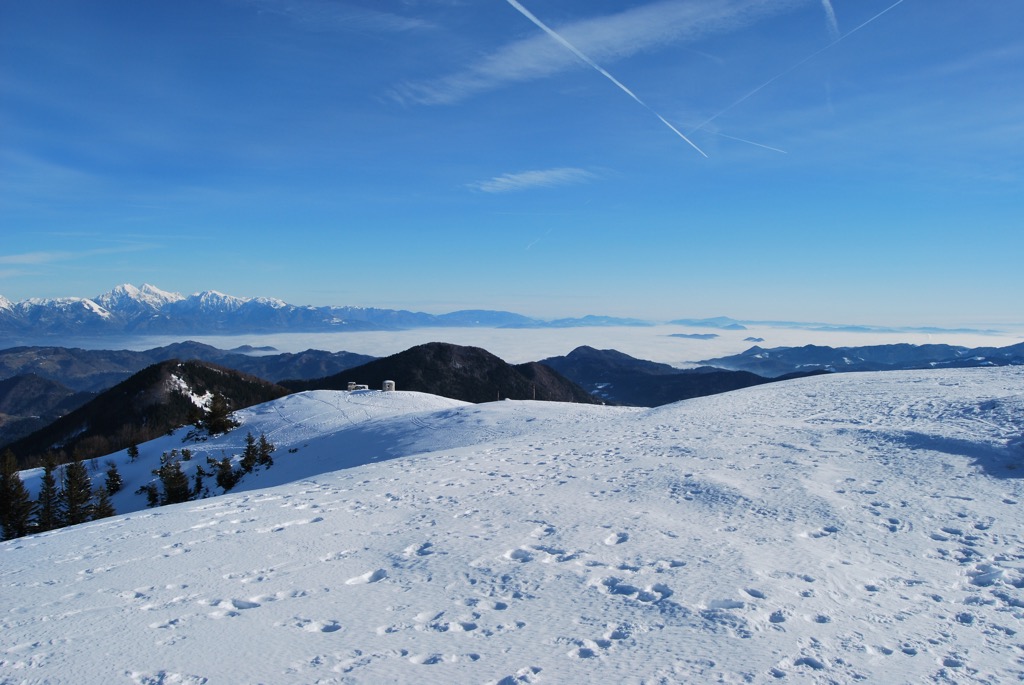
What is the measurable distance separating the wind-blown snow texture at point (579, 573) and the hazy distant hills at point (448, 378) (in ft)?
513

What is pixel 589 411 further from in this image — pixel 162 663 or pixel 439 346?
pixel 439 346

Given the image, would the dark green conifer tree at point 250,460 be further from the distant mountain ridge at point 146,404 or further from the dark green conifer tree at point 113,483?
the distant mountain ridge at point 146,404

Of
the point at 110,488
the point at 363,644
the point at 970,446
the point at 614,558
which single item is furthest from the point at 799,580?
the point at 110,488

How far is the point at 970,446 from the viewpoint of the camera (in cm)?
1513

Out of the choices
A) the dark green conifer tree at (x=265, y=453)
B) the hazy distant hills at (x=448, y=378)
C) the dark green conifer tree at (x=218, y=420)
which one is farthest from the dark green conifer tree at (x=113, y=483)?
the hazy distant hills at (x=448, y=378)

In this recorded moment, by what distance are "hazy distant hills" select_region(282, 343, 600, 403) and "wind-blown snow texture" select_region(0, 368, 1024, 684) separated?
156334 mm

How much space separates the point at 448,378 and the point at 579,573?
578 feet

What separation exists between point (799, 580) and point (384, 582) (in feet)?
20.1

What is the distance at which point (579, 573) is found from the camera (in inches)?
336

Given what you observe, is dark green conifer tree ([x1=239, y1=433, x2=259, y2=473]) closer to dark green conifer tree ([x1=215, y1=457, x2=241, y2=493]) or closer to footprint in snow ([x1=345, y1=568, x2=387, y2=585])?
dark green conifer tree ([x1=215, y1=457, x2=241, y2=493])

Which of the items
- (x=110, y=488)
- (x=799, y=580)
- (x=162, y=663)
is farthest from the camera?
(x=110, y=488)

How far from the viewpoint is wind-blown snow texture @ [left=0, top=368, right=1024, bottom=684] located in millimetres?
6141

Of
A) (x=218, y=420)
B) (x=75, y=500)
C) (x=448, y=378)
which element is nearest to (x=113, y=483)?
(x=218, y=420)

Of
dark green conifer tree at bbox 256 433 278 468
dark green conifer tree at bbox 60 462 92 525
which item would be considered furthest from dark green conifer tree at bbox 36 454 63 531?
dark green conifer tree at bbox 256 433 278 468
